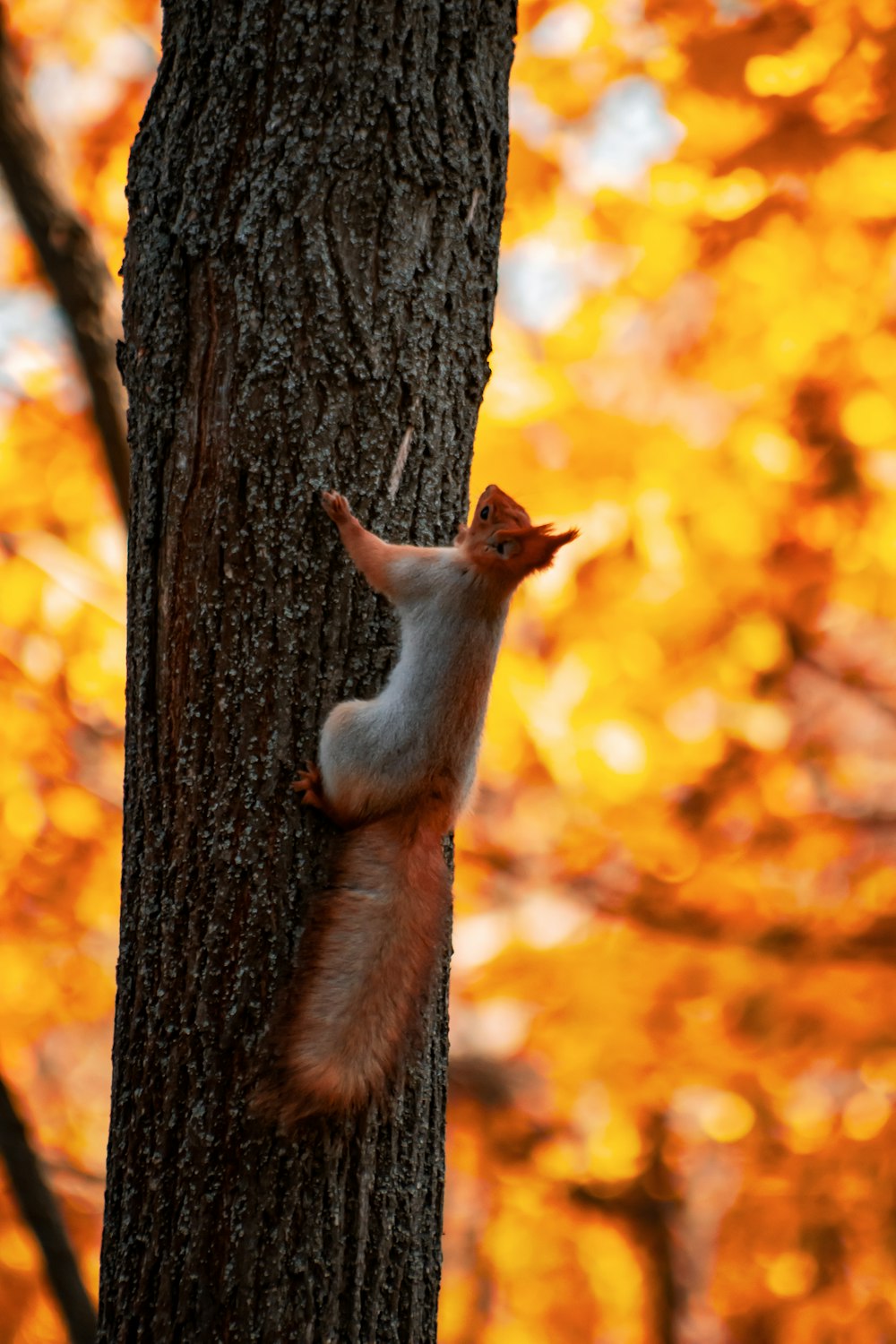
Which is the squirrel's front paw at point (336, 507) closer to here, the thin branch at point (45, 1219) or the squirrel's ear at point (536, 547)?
the squirrel's ear at point (536, 547)

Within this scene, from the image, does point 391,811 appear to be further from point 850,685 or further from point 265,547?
point 850,685

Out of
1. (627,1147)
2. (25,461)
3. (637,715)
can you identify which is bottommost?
(627,1147)

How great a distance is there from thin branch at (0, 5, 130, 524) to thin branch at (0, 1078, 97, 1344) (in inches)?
70.0

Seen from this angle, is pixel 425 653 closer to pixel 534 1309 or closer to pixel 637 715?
pixel 637 715

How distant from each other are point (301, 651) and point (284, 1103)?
742 mm

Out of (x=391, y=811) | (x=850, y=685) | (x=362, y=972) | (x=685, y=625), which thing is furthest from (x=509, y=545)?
(x=850, y=685)

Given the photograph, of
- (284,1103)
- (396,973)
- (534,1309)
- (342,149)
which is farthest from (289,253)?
(534,1309)

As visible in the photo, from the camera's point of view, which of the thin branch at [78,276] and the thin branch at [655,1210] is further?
the thin branch at [655,1210]

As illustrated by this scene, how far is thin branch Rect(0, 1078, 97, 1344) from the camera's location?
3359mm

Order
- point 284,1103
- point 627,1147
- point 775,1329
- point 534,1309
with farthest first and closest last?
point 534,1309
point 627,1147
point 775,1329
point 284,1103

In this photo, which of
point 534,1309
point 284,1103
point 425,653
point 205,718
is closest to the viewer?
point 284,1103

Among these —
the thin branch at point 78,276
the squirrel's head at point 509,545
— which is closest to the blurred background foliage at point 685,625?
the thin branch at point 78,276

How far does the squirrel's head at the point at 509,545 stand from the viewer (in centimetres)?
242

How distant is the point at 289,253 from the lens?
7.17 ft
